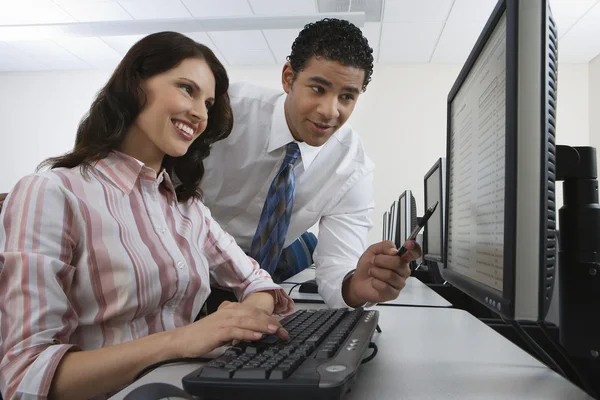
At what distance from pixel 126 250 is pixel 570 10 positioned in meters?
4.27

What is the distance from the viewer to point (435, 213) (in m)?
1.63

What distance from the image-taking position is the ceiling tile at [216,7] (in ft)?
12.5

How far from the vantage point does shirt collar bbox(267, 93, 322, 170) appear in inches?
62.2

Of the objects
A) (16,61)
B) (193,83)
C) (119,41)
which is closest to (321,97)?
(193,83)

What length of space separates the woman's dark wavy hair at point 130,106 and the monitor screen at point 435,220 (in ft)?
2.43

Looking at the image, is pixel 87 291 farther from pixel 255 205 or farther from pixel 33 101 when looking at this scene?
pixel 33 101

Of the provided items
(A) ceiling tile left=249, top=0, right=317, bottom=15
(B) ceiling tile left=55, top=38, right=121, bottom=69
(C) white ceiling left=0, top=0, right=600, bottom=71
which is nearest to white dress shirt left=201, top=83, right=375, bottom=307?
(C) white ceiling left=0, top=0, right=600, bottom=71

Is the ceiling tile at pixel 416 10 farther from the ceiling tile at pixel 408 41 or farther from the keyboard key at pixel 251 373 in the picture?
the keyboard key at pixel 251 373

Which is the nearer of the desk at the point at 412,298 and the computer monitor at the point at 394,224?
the desk at the point at 412,298

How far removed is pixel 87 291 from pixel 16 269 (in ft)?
0.39

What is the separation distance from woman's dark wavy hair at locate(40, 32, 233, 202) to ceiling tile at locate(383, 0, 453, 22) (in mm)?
3125

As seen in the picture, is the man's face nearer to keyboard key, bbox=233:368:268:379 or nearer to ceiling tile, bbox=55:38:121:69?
keyboard key, bbox=233:368:268:379

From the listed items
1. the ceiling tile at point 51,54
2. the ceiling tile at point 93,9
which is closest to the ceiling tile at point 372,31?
the ceiling tile at point 93,9

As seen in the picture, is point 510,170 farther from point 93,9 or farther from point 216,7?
point 93,9
